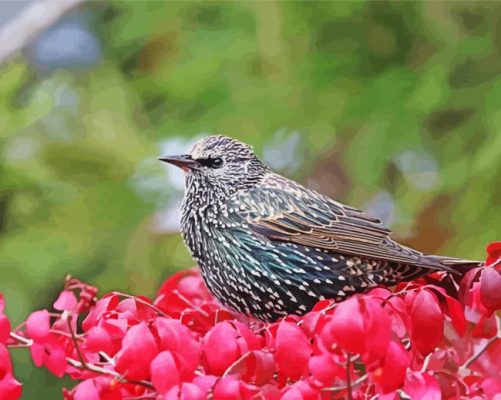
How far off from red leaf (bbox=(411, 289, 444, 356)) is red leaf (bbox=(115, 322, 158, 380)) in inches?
12.4

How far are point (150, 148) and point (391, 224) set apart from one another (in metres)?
0.73

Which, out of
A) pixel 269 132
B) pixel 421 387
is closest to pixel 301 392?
pixel 421 387

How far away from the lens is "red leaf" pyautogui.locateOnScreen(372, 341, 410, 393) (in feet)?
3.30

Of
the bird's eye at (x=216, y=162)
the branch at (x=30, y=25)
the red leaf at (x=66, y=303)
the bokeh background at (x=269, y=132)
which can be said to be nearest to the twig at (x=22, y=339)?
the red leaf at (x=66, y=303)

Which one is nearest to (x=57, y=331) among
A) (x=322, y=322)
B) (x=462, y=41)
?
(x=322, y=322)

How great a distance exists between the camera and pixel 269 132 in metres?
2.56

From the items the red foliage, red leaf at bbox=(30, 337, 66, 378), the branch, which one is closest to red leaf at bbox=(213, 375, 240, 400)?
the red foliage

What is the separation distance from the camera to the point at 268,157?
2613mm

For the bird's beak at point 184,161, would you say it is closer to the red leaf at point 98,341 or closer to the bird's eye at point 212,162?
the bird's eye at point 212,162

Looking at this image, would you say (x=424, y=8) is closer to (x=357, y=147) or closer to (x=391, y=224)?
(x=357, y=147)

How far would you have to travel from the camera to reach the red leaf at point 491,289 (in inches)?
44.7

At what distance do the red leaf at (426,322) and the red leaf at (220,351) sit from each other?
22cm

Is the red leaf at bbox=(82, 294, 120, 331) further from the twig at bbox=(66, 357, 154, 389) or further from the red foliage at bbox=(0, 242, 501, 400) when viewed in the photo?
the twig at bbox=(66, 357, 154, 389)

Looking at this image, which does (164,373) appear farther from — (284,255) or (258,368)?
(284,255)
